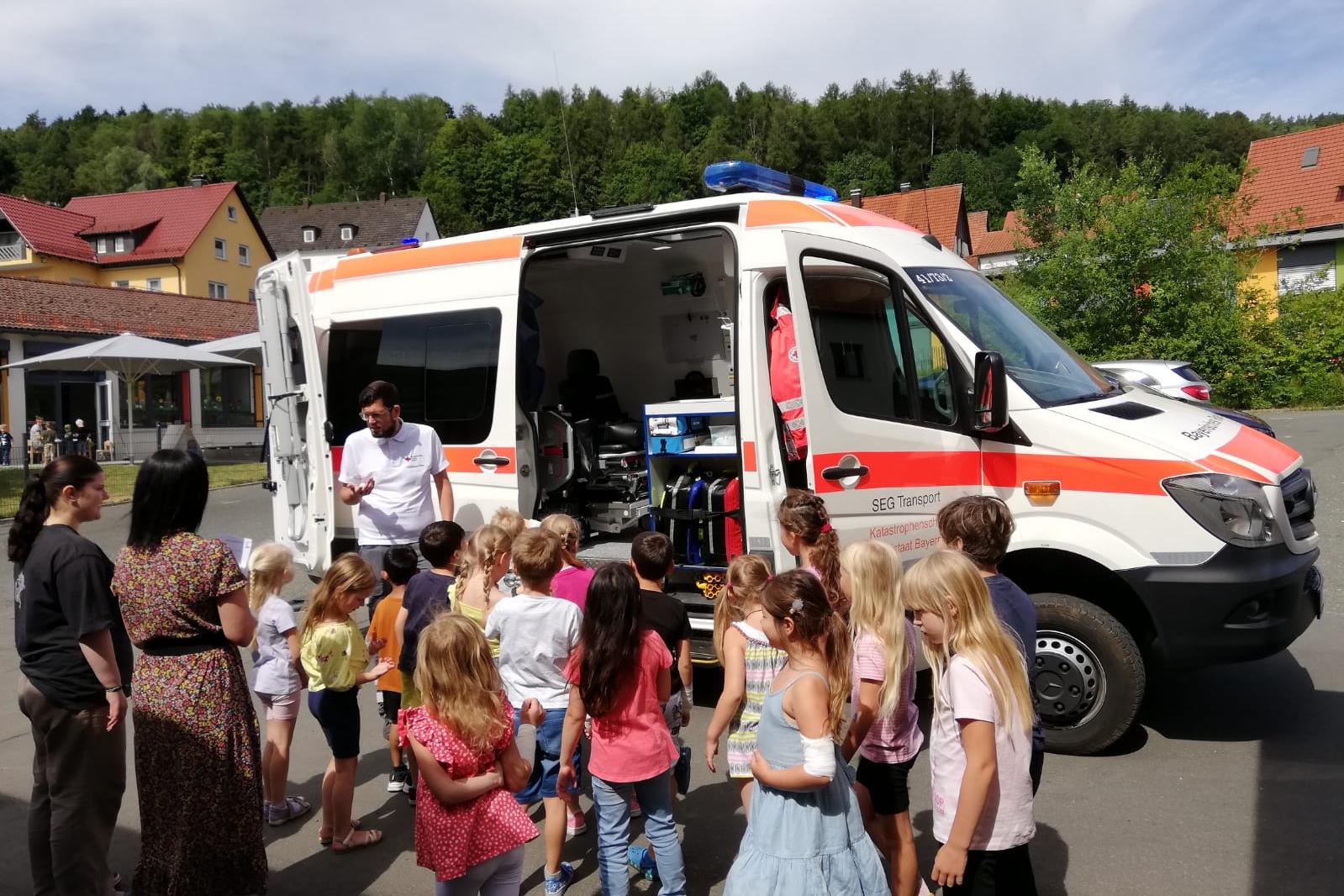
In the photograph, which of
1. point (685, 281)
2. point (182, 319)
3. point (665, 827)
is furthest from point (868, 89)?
point (665, 827)

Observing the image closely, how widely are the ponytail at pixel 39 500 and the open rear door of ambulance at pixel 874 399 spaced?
315 centimetres

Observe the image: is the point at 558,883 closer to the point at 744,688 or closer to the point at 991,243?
the point at 744,688

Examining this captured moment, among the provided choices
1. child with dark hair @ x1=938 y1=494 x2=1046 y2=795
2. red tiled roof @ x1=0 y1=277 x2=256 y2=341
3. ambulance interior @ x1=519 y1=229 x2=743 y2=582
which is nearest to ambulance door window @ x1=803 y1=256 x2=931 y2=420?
ambulance interior @ x1=519 y1=229 x2=743 y2=582

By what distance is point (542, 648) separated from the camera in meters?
3.83

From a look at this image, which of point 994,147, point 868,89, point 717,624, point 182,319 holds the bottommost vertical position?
point 717,624

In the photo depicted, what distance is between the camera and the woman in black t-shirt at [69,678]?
3.31m

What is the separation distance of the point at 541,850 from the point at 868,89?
89152 mm

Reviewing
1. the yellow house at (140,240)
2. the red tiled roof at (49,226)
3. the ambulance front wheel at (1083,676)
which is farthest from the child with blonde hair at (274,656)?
the red tiled roof at (49,226)

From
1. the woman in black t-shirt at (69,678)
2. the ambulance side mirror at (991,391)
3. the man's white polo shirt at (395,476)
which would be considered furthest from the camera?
the man's white polo shirt at (395,476)

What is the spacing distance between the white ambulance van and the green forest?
118ft

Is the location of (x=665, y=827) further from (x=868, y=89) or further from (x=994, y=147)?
(x=868, y=89)

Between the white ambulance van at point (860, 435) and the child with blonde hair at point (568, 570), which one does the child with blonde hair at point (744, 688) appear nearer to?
the child with blonde hair at point (568, 570)

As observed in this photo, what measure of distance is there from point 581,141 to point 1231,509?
173ft

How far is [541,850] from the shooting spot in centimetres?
421
